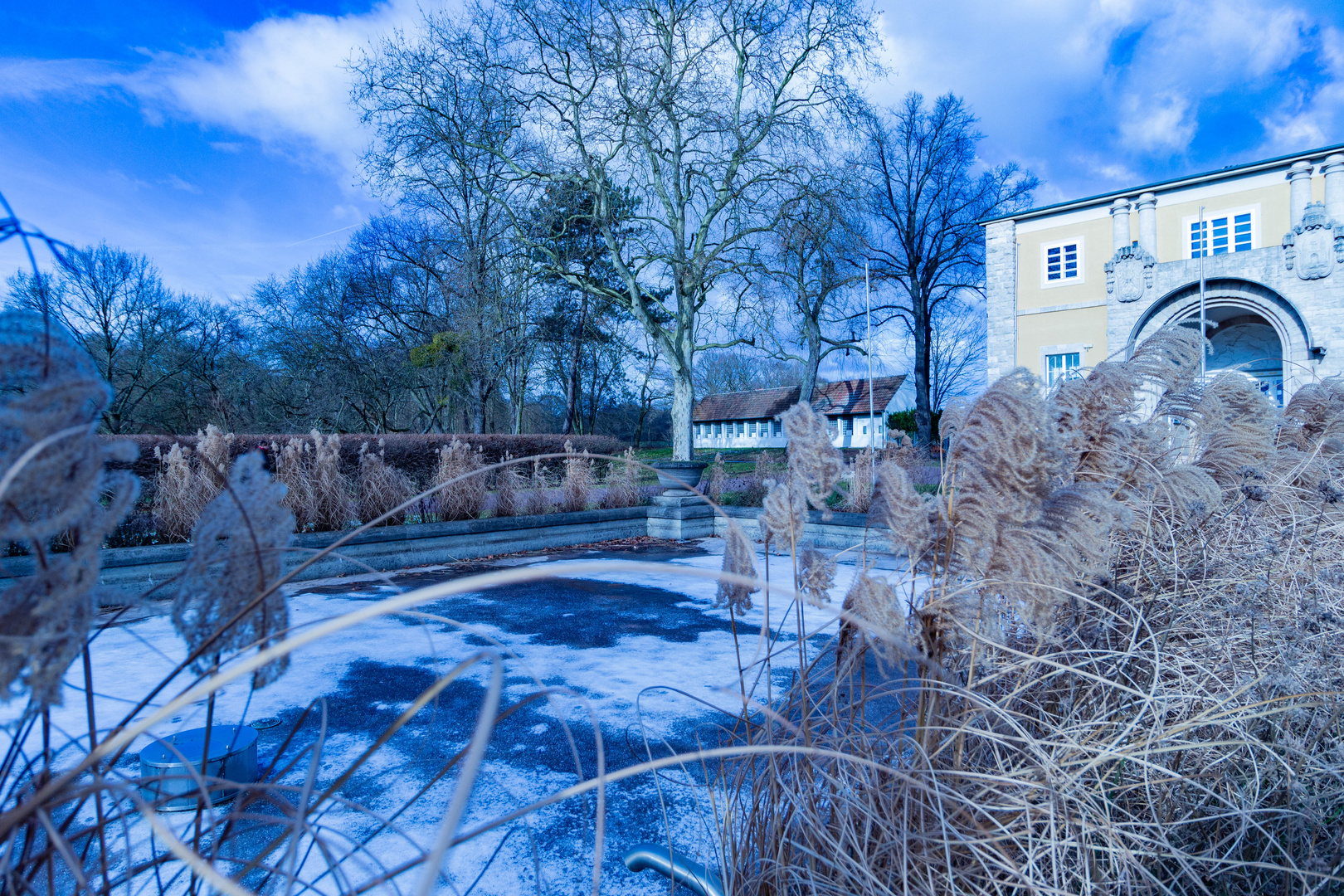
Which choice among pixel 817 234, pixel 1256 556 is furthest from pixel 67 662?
pixel 817 234

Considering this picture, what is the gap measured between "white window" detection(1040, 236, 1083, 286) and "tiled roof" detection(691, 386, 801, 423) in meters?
20.7

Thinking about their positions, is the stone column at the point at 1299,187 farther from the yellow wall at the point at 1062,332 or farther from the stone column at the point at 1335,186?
the yellow wall at the point at 1062,332

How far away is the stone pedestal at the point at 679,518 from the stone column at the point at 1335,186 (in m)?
19.6

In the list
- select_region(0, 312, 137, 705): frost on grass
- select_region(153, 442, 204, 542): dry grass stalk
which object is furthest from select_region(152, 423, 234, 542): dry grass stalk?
select_region(0, 312, 137, 705): frost on grass

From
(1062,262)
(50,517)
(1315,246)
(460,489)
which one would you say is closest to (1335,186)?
(1315,246)

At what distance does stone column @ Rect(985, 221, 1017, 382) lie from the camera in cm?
2148

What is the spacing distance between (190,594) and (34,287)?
0.36 meters

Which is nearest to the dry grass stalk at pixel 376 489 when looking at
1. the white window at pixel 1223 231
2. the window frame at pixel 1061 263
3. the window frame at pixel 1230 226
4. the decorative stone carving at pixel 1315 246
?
the window frame at pixel 1061 263

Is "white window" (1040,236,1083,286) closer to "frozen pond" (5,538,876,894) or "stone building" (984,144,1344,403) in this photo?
"stone building" (984,144,1344,403)

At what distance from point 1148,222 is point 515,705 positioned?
82.4ft

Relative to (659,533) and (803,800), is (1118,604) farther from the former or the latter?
(659,533)

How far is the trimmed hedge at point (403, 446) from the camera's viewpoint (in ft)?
25.4

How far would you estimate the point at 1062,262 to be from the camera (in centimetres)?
2148

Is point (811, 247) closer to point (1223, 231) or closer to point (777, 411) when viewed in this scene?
point (1223, 231)
